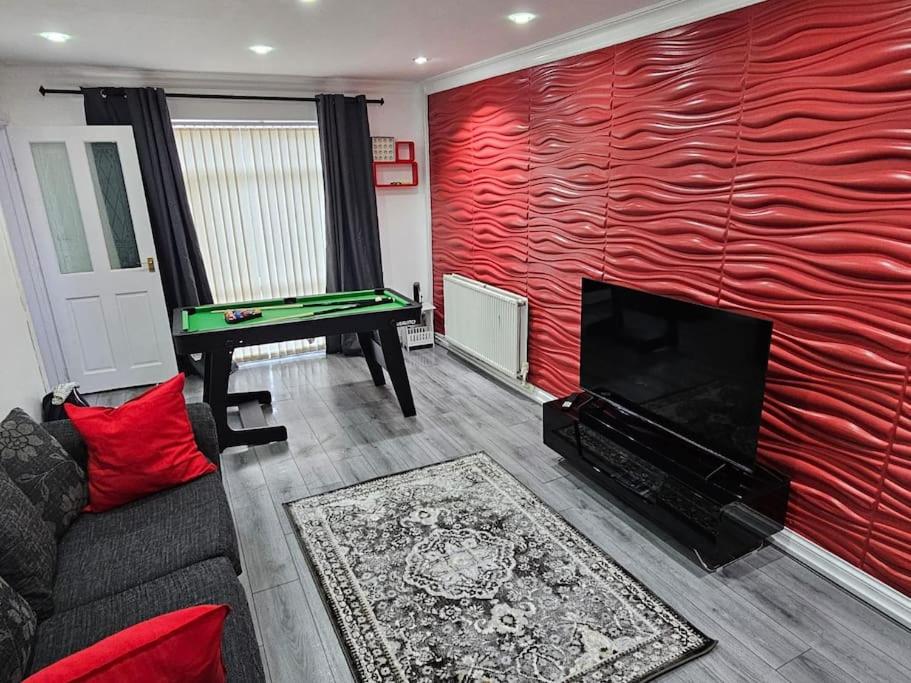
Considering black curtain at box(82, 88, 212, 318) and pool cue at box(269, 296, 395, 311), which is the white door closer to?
black curtain at box(82, 88, 212, 318)

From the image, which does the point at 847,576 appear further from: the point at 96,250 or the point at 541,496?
the point at 96,250

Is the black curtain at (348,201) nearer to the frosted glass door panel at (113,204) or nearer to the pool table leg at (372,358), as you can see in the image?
the pool table leg at (372,358)

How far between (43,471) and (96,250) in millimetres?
2931

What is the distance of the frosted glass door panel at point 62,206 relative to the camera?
4.12 metres

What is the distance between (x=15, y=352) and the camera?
291 centimetres

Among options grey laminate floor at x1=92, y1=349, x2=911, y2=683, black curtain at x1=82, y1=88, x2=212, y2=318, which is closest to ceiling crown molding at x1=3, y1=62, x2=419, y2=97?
black curtain at x1=82, y1=88, x2=212, y2=318

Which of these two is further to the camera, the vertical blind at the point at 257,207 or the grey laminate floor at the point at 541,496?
the vertical blind at the point at 257,207

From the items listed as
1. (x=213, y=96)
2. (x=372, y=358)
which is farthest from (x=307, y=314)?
(x=213, y=96)

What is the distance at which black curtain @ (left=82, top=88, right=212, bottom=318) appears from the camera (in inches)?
164

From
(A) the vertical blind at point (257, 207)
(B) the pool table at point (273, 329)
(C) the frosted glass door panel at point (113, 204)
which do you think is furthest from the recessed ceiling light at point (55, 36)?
(B) the pool table at point (273, 329)

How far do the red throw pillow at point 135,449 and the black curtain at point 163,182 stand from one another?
2.55m

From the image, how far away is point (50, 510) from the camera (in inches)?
78.1

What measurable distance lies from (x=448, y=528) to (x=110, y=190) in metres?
3.77

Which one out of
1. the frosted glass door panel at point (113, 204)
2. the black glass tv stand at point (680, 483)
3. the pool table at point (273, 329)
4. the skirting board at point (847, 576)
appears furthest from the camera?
the frosted glass door panel at point (113, 204)
